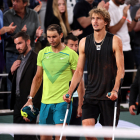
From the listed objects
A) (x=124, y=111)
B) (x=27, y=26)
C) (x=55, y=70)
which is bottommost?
(x=124, y=111)

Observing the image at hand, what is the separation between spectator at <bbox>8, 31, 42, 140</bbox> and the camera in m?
4.93

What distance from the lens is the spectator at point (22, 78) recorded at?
4926 millimetres

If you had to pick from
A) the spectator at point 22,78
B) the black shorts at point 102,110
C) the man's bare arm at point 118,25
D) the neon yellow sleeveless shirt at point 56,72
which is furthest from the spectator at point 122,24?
the black shorts at point 102,110

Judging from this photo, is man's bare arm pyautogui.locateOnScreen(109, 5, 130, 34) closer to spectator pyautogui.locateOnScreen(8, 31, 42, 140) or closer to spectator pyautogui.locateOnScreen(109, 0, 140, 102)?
spectator pyautogui.locateOnScreen(109, 0, 140, 102)

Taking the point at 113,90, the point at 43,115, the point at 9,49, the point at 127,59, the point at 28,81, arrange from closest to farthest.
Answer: the point at 113,90
the point at 43,115
the point at 28,81
the point at 9,49
the point at 127,59

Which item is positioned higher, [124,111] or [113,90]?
[113,90]

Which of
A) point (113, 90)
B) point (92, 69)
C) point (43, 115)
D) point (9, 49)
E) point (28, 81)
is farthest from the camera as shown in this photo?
point (9, 49)

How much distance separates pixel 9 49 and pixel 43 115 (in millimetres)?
2554

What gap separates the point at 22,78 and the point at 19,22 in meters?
2.05

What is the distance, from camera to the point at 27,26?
6.63 meters

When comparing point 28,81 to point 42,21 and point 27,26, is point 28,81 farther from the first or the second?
point 42,21

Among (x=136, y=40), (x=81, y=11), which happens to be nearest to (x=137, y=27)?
(x=136, y=40)

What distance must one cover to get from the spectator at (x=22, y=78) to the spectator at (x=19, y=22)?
1.31 meters

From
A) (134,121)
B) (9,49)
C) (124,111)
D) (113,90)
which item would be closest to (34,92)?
(113,90)
